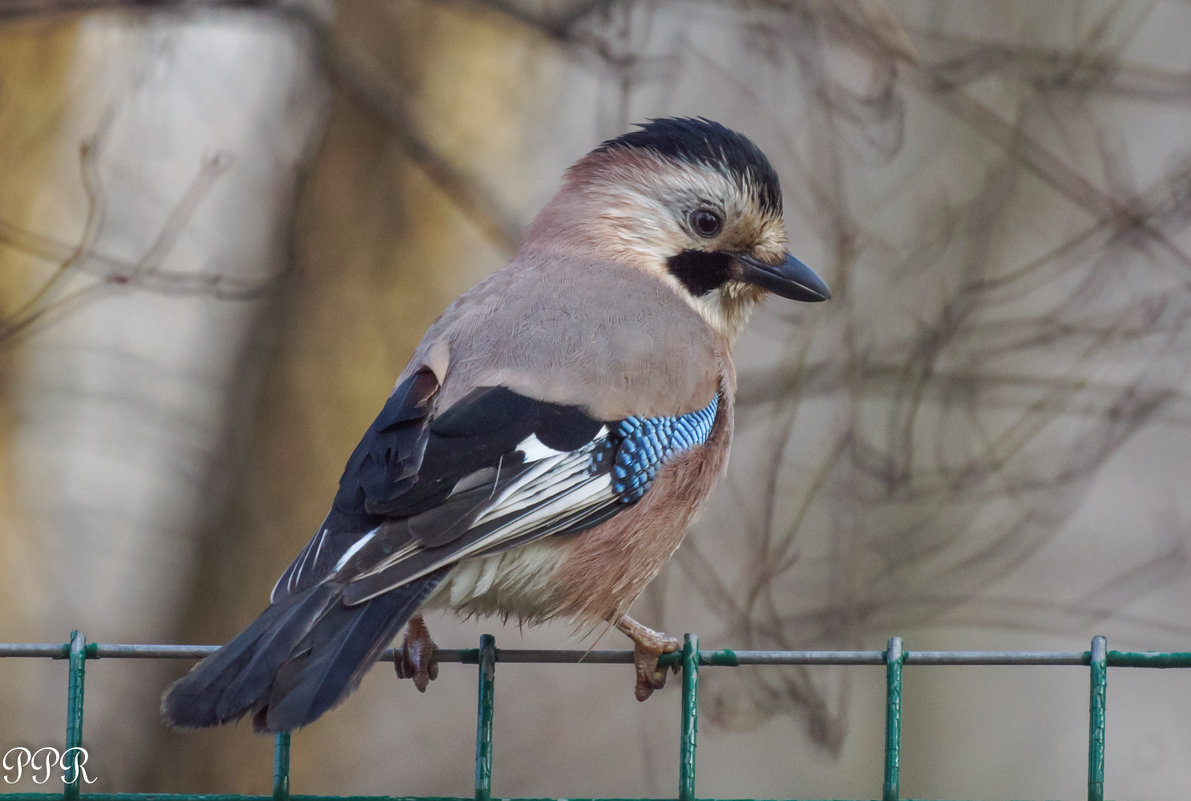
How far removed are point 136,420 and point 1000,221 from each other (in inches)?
125

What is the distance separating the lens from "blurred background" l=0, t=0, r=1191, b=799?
476 cm

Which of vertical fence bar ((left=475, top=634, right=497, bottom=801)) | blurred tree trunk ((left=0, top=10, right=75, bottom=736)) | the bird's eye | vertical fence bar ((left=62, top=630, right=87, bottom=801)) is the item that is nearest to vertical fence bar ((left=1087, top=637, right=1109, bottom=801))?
vertical fence bar ((left=475, top=634, right=497, bottom=801))

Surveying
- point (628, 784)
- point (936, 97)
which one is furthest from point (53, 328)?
point (936, 97)

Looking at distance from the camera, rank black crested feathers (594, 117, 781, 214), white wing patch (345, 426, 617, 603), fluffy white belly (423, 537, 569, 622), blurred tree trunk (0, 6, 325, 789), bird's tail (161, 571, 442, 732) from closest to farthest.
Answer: bird's tail (161, 571, 442, 732)
white wing patch (345, 426, 617, 603)
fluffy white belly (423, 537, 569, 622)
black crested feathers (594, 117, 781, 214)
blurred tree trunk (0, 6, 325, 789)

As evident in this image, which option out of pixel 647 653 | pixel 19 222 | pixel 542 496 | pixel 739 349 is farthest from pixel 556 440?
pixel 19 222

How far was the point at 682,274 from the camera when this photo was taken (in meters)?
3.39

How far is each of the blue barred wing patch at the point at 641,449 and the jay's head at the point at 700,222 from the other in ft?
1.72

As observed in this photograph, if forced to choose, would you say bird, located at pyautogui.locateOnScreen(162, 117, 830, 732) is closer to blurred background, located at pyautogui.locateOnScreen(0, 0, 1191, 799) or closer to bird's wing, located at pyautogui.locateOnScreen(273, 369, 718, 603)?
bird's wing, located at pyautogui.locateOnScreen(273, 369, 718, 603)

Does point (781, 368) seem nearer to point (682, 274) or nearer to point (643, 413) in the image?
point (682, 274)

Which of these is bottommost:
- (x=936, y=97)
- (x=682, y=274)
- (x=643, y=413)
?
(x=643, y=413)

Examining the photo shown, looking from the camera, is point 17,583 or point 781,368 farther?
point 17,583

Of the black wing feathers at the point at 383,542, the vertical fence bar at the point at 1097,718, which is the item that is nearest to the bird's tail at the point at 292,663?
the black wing feathers at the point at 383,542

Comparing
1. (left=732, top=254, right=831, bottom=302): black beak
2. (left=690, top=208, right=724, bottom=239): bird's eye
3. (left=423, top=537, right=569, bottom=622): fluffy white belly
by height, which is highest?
(left=690, top=208, right=724, bottom=239): bird's eye

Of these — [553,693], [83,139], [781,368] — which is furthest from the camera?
[553,693]
